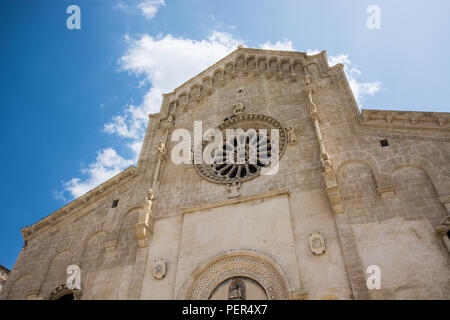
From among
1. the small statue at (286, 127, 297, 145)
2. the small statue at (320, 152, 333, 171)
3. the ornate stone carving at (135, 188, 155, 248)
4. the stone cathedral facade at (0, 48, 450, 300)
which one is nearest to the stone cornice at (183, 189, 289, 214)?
the stone cathedral facade at (0, 48, 450, 300)

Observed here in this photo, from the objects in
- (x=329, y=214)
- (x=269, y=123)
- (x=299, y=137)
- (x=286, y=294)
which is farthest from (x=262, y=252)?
(x=269, y=123)

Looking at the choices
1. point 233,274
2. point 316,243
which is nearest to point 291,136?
point 316,243

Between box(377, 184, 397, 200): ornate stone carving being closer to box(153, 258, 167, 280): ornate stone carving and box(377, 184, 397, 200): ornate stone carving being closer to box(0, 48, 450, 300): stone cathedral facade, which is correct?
box(0, 48, 450, 300): stone cathedral facade

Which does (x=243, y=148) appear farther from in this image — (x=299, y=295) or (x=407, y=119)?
(x=299, y=295)

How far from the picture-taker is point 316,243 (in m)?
10.5

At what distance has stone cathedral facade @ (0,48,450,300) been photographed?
9.85 m

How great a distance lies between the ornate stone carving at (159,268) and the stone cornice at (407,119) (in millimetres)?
8736

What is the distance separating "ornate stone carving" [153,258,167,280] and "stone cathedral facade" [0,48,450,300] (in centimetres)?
4

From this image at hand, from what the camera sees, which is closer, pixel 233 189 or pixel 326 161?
pixel 326 161

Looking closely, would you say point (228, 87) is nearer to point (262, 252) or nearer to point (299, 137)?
point (299, 137)

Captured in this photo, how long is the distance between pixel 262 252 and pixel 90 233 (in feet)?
24.1

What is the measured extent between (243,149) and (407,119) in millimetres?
6322

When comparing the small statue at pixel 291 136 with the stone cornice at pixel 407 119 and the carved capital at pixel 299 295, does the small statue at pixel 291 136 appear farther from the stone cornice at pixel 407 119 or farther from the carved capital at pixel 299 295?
the carved capital at pixel 299 295

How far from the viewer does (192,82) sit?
19031 mm
